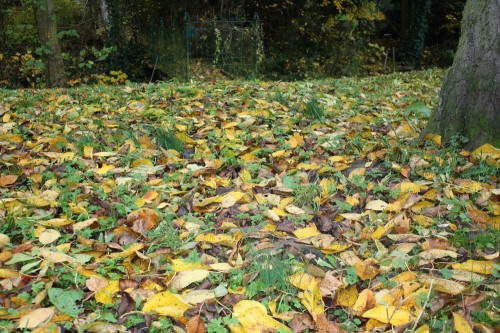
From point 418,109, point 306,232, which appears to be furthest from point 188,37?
point 306,232

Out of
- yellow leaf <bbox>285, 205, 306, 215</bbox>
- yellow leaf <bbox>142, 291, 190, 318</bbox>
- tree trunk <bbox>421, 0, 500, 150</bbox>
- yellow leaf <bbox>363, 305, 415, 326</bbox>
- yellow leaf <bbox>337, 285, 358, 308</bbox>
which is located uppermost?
tree trunk <bbox>421, 0, 500, 150</bbox>

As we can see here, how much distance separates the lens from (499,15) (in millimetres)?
3275

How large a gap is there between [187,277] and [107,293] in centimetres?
34

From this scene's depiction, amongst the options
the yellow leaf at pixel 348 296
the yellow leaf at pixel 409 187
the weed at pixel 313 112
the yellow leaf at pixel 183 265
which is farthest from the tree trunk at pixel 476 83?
the yellow leaf at pixel 183 265

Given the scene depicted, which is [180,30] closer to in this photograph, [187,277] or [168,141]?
[168,141]

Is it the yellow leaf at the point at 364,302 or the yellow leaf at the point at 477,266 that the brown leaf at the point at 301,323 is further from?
the yellow leaf at the point at 477,266

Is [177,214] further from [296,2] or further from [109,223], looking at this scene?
[296,2]

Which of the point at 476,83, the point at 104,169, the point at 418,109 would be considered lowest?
the point at 104,169

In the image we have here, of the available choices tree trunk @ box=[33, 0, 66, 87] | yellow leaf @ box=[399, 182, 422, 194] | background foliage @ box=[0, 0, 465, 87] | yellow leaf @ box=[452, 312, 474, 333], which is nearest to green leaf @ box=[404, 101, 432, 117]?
yellow leaf @ box=[399, 182, 422, 194]

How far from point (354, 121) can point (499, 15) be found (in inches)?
59.2

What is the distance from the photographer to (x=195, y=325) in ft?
5.96

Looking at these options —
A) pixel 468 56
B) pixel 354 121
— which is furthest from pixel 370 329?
pixel 354 121

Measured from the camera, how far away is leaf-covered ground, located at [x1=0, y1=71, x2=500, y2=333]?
1892 mm

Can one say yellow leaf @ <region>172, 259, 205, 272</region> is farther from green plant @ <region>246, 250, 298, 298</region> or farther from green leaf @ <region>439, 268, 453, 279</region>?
green leaf @ <region>439, 268, 453, 279</region>
